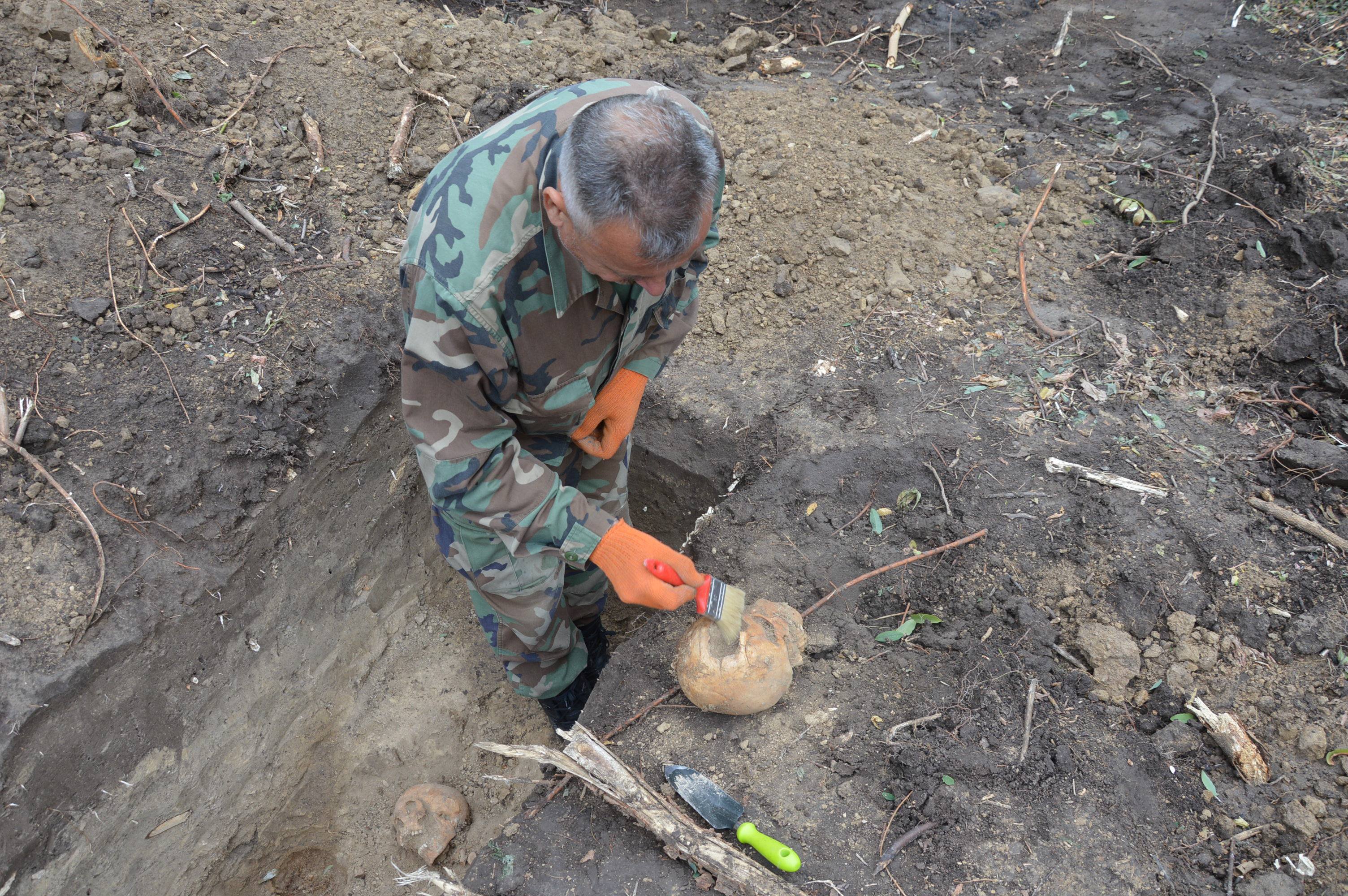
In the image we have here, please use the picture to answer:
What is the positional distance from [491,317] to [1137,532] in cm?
240

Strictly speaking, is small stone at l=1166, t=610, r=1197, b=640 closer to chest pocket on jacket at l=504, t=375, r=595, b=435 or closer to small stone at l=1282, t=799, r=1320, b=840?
small stone at l=1282, t=799, r=1320, b=840

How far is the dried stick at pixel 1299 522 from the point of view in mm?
2570

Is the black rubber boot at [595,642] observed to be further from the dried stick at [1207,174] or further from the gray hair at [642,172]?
the dried stick at [1207,174]

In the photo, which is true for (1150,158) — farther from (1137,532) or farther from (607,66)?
(607,66)

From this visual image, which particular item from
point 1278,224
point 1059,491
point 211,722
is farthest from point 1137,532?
point 211,722

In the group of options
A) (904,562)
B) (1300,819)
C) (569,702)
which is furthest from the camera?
(569,702)

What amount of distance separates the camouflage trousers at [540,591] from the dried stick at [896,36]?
3604 millimetres

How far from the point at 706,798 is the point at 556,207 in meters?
1.75

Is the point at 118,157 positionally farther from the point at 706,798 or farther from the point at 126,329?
the point at 706,798

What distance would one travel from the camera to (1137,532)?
270cm

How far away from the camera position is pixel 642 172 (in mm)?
1621

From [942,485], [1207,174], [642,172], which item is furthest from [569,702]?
[1207,174]

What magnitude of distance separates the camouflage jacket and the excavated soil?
0.81m

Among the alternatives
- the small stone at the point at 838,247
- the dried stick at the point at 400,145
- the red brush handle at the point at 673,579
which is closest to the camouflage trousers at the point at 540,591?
the red brush handle at the point at 673,579
